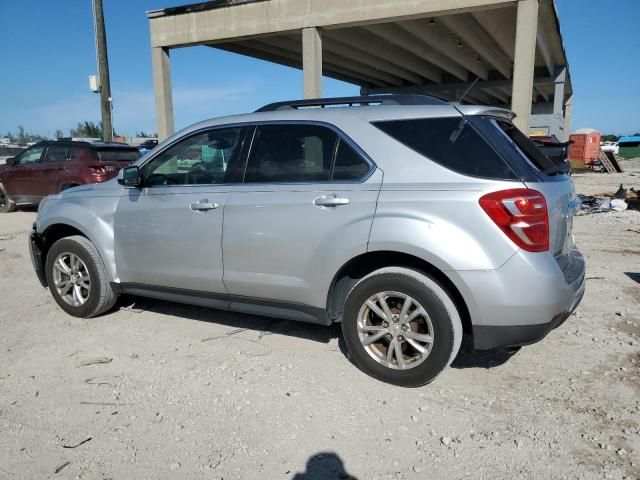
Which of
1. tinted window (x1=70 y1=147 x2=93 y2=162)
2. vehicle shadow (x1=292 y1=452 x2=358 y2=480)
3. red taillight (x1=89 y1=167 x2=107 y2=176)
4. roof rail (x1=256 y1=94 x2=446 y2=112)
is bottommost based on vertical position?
vehicle shadow (x1=292 y1=452 x2=358 y2=480)

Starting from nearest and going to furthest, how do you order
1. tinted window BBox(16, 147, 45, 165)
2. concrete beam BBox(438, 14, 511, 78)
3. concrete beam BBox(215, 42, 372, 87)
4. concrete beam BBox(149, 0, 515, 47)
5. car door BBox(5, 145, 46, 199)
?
concrete beam BBox(149, 0, 515, 47) → car door BBox(5, 145, 46, 199) → tinted window BBox(16, 147, 45, 165) → concrete beam BBox(438, 14, 511, 78) → concrete beam BBox(215, 42, 372, 87)

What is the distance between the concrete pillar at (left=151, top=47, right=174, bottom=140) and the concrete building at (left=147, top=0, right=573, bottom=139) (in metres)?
0.03

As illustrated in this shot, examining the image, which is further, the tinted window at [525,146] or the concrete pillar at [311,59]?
the concrete pillar at [311,59]

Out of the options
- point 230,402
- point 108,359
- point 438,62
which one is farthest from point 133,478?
point 438,62

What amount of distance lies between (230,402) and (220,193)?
1.57 m

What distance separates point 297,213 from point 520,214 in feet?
4.74

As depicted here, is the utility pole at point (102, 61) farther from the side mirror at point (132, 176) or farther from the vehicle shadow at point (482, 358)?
the vehicle shadow at point (482, 358)

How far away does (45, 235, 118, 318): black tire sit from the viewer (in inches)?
175

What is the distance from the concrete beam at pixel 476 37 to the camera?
1432 cm

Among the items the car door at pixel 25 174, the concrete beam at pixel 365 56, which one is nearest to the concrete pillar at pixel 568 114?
the concrete beam at pixel 365 56

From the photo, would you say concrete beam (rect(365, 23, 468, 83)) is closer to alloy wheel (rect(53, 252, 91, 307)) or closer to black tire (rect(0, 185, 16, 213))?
black tire (rect(0, 185, 16, 213))

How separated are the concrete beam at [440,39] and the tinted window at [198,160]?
11656 millimetres

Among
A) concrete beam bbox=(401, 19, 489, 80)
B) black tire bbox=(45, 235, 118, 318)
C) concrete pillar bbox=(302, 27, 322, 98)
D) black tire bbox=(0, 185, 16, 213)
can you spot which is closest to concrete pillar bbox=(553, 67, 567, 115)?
concrete beam bbox=(401, 19, 489, 80)

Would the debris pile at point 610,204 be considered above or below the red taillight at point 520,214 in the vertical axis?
below
